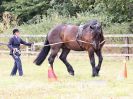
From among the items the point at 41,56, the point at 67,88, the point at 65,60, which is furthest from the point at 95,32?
the point at 67,88

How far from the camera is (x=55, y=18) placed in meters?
29.2

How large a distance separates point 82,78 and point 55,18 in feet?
50.5

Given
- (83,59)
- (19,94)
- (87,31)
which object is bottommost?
(83,59)

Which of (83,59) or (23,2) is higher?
(23,2)

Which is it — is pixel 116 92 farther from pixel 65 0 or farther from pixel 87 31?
pixel 65 0

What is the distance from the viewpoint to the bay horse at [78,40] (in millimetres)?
14398

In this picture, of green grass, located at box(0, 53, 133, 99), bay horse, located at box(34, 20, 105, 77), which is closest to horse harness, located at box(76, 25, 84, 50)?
bay horse, located at box(34, 20, 105, 77)

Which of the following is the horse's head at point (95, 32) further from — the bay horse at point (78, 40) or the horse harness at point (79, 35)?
the horse harness at point (79, 35)

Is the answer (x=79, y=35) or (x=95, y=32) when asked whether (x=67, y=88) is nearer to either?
(x=95, y=32)

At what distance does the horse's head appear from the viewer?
1422 centimetres

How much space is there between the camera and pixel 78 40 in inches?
582

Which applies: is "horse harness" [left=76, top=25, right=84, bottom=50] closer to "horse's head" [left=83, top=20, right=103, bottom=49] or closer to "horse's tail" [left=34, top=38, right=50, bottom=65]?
"horse's head" [left=83, top=20, right=103, bottom=49]

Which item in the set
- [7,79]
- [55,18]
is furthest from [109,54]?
[7,79]

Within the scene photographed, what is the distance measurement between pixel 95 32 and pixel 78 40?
77 cm
